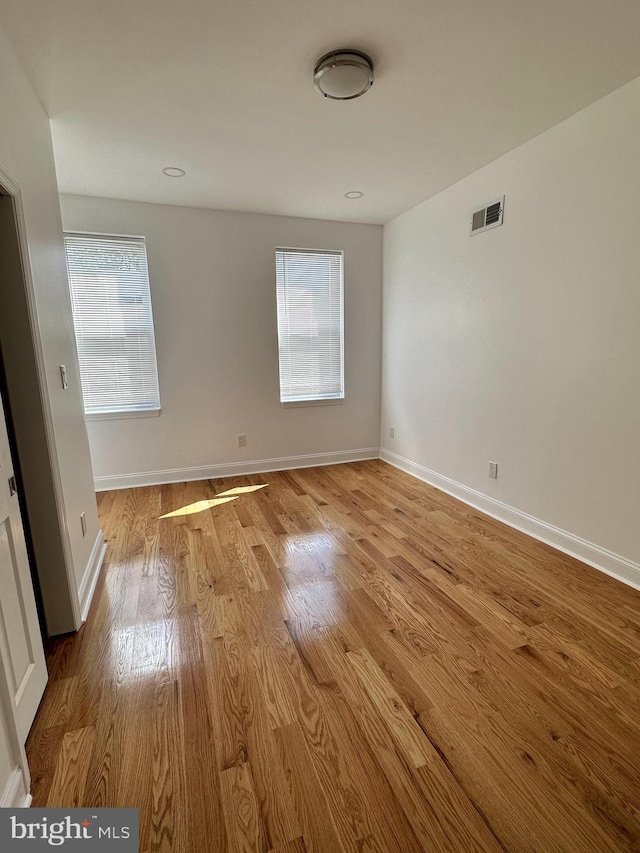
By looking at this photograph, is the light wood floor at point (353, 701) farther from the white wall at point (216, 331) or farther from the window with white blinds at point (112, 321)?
the window with white blinds at point (112, 321)

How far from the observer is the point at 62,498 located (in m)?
1.83

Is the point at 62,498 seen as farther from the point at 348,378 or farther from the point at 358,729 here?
the point at 348,378

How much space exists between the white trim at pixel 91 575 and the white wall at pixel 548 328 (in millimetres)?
2790

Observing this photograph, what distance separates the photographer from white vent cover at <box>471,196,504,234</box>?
2.77m

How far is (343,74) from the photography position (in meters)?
1.83

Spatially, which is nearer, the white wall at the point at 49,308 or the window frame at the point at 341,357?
the white wall at the point at 49,308

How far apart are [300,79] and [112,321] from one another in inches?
102

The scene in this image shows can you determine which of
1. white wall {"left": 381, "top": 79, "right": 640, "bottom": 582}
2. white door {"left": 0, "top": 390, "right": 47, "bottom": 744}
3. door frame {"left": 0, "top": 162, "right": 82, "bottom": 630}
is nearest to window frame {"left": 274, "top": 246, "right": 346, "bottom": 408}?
white wall {"left": 381, "top": 79, "right": 640, "bottom": 582}

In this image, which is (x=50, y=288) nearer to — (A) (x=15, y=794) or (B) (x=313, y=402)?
(A) (x=15, y=794)

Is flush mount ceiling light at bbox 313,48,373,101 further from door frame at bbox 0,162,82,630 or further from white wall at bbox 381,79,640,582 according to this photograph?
door frame at bbox 0,162,82,630

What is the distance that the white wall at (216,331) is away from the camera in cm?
364

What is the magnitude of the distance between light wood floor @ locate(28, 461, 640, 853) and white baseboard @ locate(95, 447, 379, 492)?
132 cm
